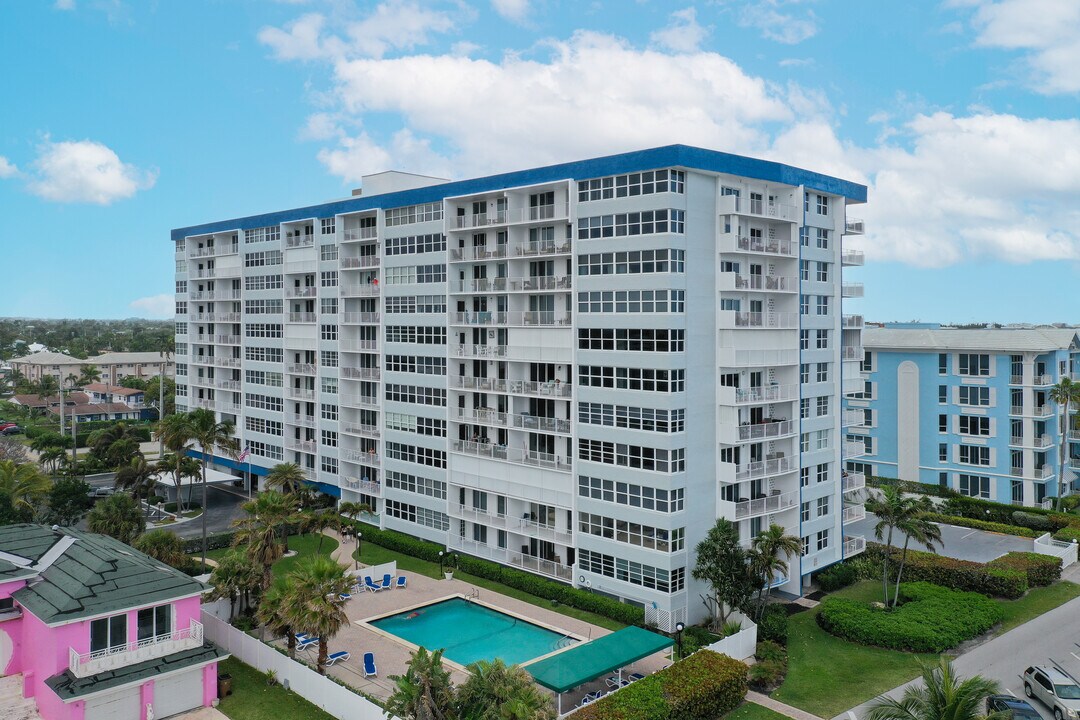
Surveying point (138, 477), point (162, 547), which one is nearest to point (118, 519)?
point (162, 547)

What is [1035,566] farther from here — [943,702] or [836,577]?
[943,702]

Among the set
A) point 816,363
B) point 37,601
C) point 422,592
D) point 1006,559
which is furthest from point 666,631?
point 37,601

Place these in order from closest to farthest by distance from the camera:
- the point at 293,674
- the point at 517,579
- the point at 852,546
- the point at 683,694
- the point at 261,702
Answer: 1. the point at 683,694
2. the point at 261,702
3. the point at 293,674
4. the point at 517,579
5. the point at 852,546

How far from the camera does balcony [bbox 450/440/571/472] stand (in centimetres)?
4188

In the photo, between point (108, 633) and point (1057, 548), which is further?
point (1057, 548)

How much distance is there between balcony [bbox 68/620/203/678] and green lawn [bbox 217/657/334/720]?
103 inches

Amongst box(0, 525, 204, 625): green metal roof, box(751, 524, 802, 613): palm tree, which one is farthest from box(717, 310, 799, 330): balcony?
box(0, 525, 204, 625): green metal roof

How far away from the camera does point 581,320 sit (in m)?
39.9

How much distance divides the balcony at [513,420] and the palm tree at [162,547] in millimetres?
16911

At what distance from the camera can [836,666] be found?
33.0 metres

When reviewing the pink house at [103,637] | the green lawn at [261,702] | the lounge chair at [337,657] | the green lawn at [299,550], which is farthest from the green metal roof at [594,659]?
the green lawn at [299,550]

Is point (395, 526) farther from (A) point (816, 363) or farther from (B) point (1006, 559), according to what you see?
(B) point (1006, 559)

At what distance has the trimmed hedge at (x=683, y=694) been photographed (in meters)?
Answer: 26.4

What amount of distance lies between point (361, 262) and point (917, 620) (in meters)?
40.0
